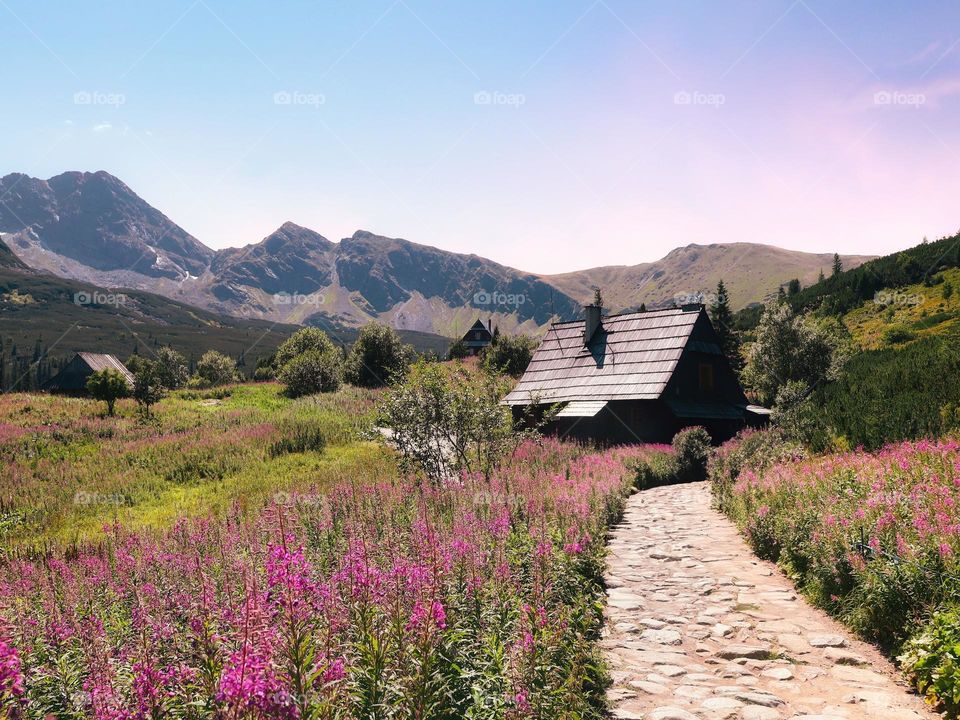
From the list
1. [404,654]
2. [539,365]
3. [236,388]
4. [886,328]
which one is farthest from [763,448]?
[886,328]

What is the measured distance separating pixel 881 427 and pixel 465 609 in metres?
11.1

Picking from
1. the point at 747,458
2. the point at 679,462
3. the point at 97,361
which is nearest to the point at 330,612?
the point at 747,458

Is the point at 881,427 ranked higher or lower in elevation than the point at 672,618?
higher

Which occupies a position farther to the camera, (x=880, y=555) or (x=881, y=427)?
(x=881, y=427)

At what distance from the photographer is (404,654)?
13.2ft

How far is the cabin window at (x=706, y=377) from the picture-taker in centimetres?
3184

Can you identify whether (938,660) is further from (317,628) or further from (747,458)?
(747,458)

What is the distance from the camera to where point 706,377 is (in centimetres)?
3206

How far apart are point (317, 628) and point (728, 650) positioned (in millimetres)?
4647

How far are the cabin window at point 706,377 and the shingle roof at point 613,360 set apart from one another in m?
2.72

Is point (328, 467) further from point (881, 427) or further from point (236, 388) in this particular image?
point (236, 388)

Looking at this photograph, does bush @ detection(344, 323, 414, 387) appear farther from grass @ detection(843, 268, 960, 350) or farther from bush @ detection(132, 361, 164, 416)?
grass @ detection(843, 268, 960, 350)

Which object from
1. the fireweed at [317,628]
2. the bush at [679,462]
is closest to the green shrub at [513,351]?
the bush at [679,462]

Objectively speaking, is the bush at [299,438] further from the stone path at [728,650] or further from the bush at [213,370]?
the bush at [213,370]
